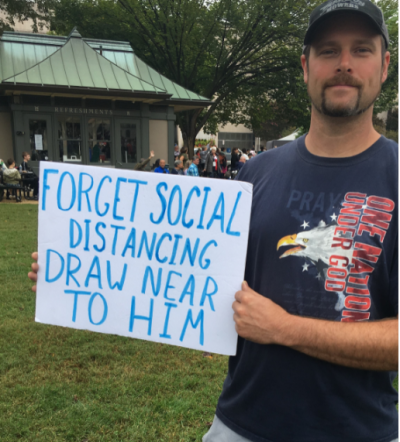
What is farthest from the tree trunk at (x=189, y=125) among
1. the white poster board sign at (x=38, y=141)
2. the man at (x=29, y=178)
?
the man at (x=29, y=178)

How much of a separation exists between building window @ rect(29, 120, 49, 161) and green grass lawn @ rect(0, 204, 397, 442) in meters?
13.5

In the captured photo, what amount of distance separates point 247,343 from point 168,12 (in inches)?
993

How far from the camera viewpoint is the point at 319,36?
147cm

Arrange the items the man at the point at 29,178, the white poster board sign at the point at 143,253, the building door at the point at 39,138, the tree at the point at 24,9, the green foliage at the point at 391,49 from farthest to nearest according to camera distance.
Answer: the green foliage at the point at 391,49 < the tree at the point at 24,9 < the building door at the point at 39,138 < the man at the point at 29,178 < the white poster board sign at the point at 143,253

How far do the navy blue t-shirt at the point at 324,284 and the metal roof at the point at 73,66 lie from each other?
15974 mm

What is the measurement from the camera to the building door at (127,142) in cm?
1822

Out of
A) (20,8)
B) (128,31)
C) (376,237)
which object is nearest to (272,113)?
(128,31)

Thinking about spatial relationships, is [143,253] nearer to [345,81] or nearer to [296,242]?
[296,242]

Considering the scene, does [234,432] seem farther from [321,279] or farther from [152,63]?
[152,63]

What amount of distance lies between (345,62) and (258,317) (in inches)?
34.2

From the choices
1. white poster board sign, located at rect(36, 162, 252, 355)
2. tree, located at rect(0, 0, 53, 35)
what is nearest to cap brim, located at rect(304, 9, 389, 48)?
white poster board sign, located at rect(36, 162, 252, 355)

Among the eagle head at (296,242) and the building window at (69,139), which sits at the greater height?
the building window at (69,139)

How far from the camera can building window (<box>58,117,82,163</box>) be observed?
1739 cm

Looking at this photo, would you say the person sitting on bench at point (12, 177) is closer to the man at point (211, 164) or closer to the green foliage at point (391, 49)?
the man at point (211, 164)
